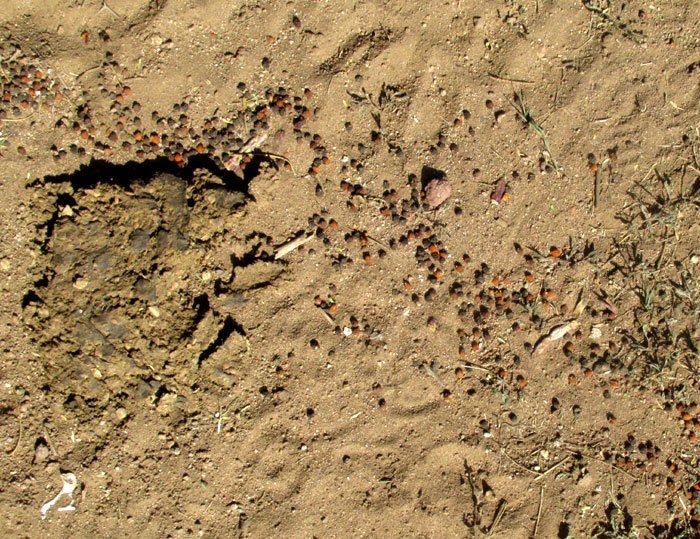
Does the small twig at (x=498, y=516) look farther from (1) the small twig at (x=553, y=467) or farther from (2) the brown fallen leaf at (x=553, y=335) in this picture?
(2) the brown fallen leaf at (x=553, y=335)

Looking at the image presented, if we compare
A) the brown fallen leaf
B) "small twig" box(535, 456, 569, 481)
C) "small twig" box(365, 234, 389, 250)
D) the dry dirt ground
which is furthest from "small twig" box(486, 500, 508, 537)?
"small twig" box(365, 234, 389, 250)

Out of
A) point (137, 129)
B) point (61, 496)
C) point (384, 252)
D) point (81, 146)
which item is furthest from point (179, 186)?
point (61, 496)

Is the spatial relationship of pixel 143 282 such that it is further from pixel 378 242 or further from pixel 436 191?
pixel 436 191

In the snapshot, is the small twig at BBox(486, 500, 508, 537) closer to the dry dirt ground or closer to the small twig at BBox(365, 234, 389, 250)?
the dry dirt ground

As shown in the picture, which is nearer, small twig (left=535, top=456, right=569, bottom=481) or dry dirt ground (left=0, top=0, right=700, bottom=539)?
dry dirt ground (left=0, top=0, right=700, bottom=539)

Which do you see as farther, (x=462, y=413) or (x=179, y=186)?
(x=462, y=413)

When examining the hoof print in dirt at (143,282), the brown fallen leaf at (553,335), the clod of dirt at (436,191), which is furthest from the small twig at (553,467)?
the hoof print in dirt at (143,282)

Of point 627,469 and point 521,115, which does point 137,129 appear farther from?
point 627,469
